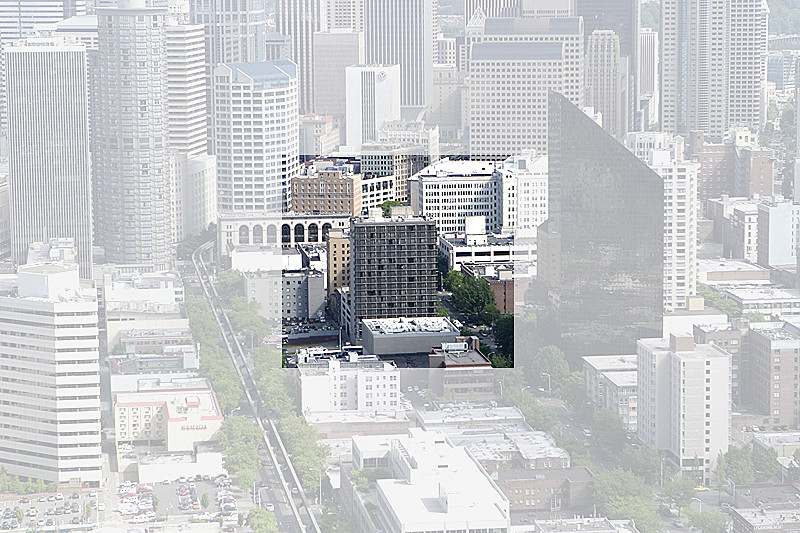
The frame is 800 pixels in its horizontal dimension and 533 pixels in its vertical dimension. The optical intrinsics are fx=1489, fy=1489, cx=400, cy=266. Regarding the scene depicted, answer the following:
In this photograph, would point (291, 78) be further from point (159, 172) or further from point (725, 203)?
point (725, 203)

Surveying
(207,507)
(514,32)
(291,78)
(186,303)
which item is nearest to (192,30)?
(291,78)

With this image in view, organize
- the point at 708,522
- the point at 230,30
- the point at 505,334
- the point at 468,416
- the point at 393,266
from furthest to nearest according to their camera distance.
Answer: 1. the point at 230,30
2. the point at 393,266
3. the point at 505,334
4. the point at 468,416
5. the point at 708,522

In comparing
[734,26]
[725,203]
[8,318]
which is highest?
[734,26]

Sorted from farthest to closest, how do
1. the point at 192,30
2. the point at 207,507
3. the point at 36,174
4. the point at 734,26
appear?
the point at 192,30
the point at 36,174
the point at 207,507
the point at 734,26

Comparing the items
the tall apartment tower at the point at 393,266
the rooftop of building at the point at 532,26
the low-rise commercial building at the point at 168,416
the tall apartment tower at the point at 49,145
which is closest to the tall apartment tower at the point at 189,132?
the tall apartment tower at the point at 49,145

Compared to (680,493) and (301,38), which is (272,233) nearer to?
(301,38)

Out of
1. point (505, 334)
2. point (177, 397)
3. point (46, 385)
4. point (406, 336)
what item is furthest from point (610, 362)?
point (46, 385)

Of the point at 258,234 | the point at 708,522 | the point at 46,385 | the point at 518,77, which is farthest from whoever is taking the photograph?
the point at 258,234
